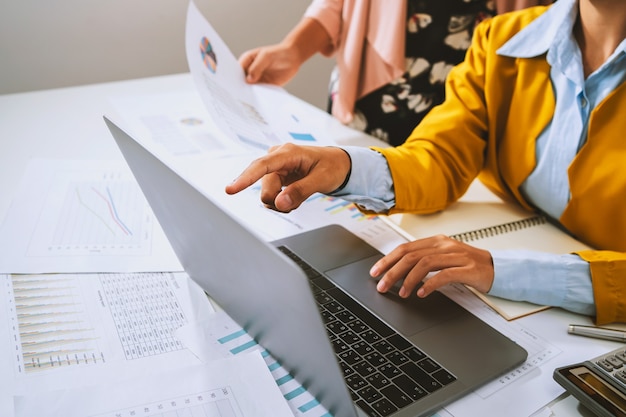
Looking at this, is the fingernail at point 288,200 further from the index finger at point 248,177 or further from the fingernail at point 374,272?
the fingernail at point 374,272

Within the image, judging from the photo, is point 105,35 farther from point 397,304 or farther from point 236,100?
point 397,304

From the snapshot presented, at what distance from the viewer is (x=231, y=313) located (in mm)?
741

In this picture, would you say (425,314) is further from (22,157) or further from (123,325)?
(22,157)

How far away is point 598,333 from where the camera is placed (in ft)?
2.54

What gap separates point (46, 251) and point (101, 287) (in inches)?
4.7

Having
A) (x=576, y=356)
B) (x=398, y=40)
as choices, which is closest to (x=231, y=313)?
(x=576, y=356)

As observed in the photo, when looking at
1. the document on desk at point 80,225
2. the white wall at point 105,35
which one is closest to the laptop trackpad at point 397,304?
the document on desk at point 80,225

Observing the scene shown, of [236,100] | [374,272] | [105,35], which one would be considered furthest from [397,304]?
[105,35]

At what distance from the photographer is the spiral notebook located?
3.18 feet

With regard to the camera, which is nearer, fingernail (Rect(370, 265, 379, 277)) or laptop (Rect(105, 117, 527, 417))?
laptop (Rect(105, 117, 527, 417))

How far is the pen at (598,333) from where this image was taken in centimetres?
77

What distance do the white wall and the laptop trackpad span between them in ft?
4.48

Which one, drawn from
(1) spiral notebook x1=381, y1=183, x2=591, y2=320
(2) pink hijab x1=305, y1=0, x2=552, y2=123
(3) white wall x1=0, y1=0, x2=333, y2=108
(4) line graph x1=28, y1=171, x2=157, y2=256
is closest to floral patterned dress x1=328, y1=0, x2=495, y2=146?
(2) pink hijab x1=305, y1=0, x2=552, y2=123

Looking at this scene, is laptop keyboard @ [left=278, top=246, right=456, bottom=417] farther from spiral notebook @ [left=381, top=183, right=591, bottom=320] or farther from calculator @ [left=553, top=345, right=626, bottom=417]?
spiral notebook @ [left=381, top=183, right=591, bottom=320]
